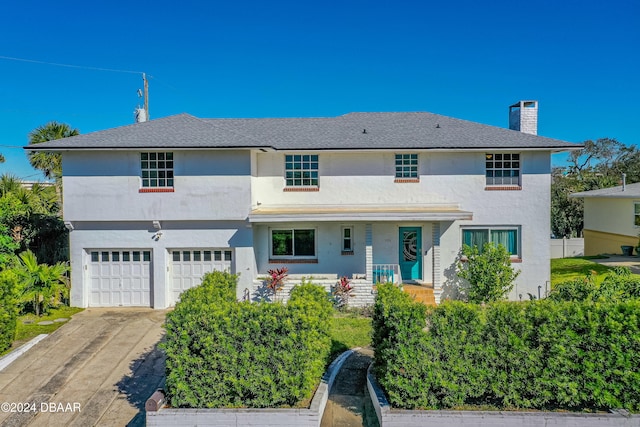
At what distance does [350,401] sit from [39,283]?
41.4 feet

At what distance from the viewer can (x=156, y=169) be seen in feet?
51.9

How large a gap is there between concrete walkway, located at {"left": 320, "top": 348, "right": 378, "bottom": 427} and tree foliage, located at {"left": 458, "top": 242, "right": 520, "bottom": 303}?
23.4 feet

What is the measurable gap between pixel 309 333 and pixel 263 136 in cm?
1237

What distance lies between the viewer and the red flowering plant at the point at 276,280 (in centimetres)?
1590

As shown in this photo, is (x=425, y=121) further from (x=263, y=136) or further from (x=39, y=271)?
(x=39, y=271)

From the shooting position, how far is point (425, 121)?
19.8m

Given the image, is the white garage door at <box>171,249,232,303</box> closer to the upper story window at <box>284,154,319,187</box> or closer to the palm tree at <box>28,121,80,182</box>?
the upper story window at <box>284,154,319,187</box>

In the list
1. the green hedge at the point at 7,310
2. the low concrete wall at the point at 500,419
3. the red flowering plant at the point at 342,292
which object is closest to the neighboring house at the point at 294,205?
the red flowering plant at the point at 342,292

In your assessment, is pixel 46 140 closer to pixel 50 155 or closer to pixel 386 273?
pixel 50 155

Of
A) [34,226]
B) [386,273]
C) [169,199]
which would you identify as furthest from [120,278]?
[386,273]

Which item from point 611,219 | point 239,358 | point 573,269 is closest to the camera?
point 239,358

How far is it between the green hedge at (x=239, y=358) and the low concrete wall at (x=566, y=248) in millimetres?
30302

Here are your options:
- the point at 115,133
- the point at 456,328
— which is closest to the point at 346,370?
the point at 456,328

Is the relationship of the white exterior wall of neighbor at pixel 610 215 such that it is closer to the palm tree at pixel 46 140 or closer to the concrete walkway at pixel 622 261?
the concrete walkway at pixel 622 261
